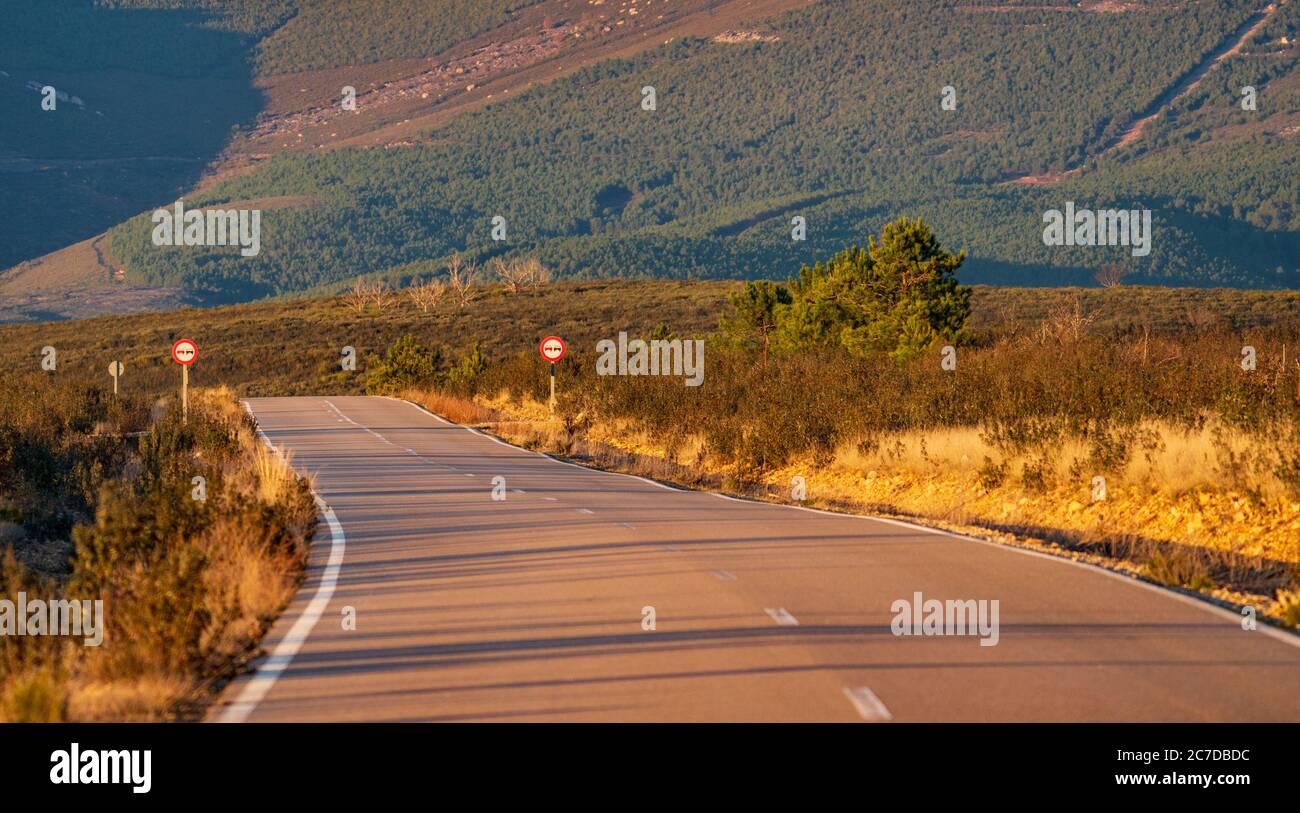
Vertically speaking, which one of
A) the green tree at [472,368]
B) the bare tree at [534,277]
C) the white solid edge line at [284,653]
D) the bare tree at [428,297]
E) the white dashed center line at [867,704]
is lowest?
the white dashed center line at [867,704]

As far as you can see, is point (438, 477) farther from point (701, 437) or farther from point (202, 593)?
point (202, 593)

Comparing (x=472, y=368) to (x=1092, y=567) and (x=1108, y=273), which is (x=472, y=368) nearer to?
(x=1092, y=567)

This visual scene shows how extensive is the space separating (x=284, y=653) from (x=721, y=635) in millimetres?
2718

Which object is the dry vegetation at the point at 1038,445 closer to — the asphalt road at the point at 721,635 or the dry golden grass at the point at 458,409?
the asphalt road at the point at 721,635

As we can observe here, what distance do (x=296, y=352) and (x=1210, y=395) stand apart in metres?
78.2

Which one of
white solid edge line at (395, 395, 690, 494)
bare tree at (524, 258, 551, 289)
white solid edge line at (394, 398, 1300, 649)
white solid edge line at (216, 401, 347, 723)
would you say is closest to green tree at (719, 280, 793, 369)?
white solid edge line at (395, 395, 690, 494)

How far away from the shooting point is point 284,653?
982 cm

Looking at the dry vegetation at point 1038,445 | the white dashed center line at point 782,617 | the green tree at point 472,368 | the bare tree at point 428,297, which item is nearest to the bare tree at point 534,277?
the bare tree at point 428,297

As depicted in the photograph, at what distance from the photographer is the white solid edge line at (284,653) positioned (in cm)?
827

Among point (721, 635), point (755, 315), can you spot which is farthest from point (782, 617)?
point (755, 315)

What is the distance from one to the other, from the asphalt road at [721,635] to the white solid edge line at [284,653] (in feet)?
0.08

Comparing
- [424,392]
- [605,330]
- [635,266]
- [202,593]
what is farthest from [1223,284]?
[202,593]
